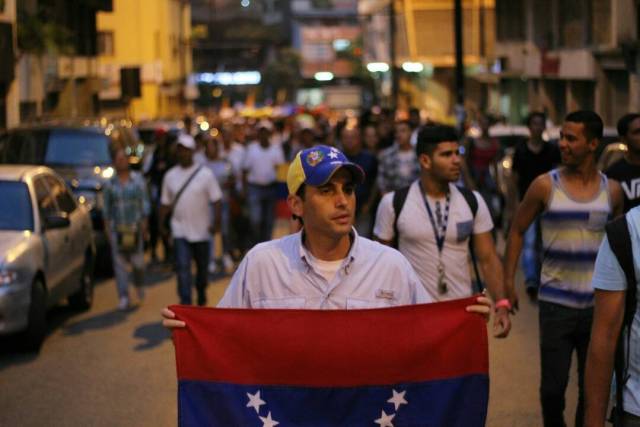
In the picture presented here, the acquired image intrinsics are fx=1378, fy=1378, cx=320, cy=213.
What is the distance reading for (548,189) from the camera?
7.28m

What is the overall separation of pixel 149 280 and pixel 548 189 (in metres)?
10.5

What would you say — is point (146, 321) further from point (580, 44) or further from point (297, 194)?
point (580, 44)

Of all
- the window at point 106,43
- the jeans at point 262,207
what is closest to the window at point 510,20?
the window at point 106,43

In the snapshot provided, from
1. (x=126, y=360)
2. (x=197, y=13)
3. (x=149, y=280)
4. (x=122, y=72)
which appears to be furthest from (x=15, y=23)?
(x=197, y=13)

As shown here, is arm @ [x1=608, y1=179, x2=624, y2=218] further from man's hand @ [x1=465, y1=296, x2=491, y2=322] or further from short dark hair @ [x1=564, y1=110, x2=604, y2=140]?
man's hand @ [x1=465, y1=296, x2=491, y2=322]

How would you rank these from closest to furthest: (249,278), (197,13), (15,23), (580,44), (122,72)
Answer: (249,278) < (15,23) < (122,72) < (580,44) < (197,13)

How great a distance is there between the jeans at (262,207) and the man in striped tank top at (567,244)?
10.6 metres

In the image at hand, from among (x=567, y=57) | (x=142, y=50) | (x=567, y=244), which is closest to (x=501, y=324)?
(x=567, y=244)

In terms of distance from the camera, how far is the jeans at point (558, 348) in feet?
22.9

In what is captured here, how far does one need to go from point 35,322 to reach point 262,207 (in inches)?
269

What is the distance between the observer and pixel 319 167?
4.80 meters

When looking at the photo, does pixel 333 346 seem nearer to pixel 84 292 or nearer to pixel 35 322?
pixel 35 322

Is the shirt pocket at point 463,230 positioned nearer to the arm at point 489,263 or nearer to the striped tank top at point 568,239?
the arm at point 489,263

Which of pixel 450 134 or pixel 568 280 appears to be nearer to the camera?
pixel 568 280
